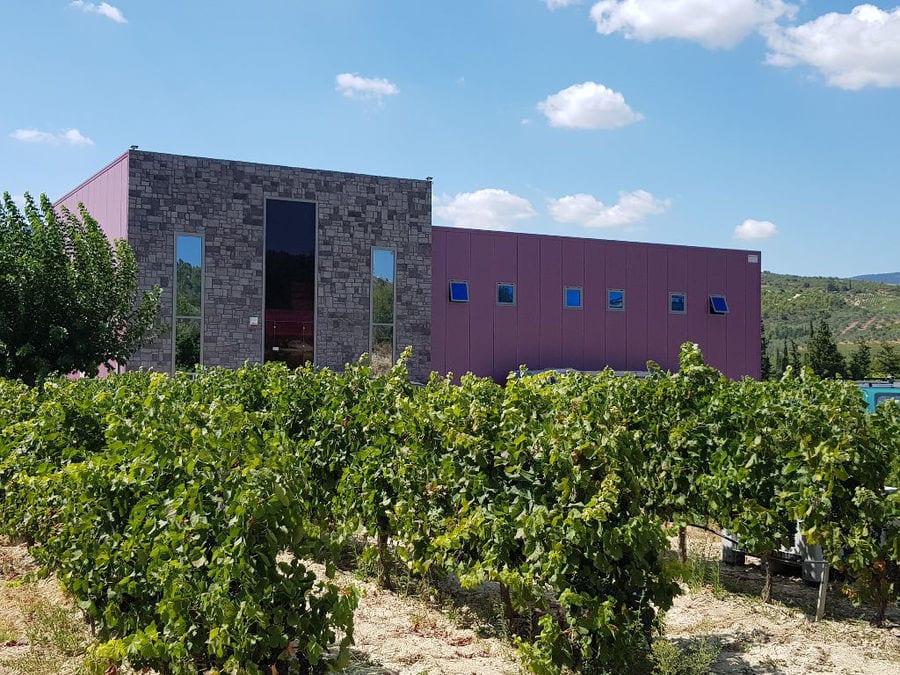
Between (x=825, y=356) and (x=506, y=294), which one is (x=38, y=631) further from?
(x=825, y=356)

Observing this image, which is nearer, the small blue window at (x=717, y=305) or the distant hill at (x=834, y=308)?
the small blue window at (x=717, y=305)

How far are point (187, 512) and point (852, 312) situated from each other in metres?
75.4

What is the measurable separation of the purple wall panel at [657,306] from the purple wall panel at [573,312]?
7.73 feet

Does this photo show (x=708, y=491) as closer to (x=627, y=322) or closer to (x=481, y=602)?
(x=481, y=602)

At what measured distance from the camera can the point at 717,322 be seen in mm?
28000

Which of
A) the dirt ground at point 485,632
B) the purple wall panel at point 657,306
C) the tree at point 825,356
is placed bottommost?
the dirt ground at point 485,632

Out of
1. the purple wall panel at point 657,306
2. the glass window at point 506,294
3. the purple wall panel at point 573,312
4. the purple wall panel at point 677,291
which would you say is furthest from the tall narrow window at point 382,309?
the purple wall panel at point 677,291

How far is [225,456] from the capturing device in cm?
A: 405

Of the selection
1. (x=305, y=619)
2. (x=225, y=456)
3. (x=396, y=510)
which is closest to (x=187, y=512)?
(x=225, y=456)

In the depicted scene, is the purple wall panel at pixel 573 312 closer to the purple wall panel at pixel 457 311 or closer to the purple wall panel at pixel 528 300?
the purple wall panel at pixel 528 300

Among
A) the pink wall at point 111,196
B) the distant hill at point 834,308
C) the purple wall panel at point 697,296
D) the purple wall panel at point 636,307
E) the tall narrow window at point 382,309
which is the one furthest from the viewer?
the distant hill at point 834,308

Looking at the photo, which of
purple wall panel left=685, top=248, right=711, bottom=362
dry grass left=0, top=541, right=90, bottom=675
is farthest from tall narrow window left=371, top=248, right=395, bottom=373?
dry grass left=0, top=541, right=90, bottom=675

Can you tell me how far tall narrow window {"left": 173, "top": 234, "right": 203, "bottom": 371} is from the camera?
21.1 meters

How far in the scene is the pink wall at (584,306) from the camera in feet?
80.5
